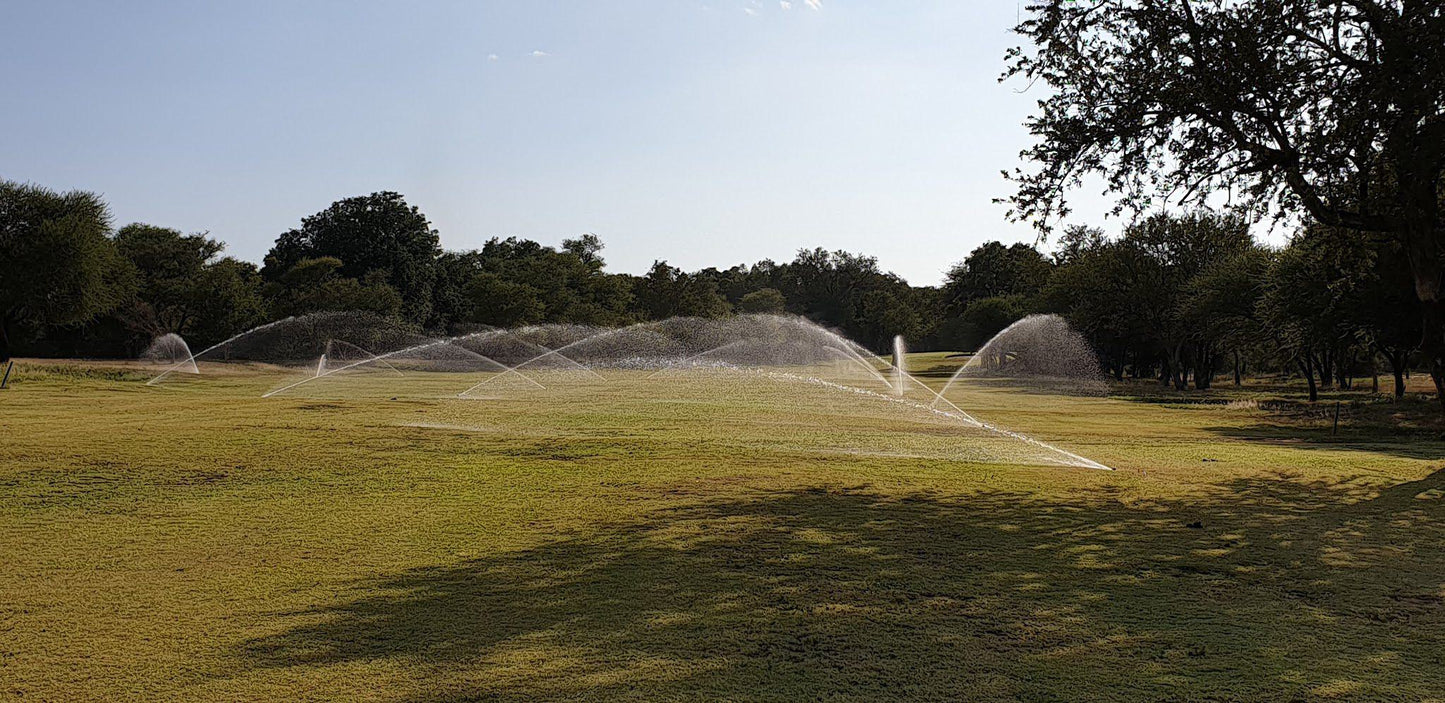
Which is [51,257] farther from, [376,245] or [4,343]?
[376,245]

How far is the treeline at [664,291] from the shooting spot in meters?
35.4

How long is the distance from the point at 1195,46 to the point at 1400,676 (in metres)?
10.8

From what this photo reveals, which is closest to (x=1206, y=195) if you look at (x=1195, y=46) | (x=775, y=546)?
(x=1195, y=46)

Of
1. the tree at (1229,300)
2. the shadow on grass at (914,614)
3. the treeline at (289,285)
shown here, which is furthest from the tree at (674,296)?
the shadow on grass at (914,614)

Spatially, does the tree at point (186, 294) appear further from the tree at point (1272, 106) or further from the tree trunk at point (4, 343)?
the tree at point (1272, 106)

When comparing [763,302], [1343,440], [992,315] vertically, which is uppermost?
[763,302]

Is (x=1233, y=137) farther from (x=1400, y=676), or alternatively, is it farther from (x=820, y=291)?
(x=820, y=291)

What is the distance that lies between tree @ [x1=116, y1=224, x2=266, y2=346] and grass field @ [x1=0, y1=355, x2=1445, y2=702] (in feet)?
192

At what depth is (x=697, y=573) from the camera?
7801 millimetres

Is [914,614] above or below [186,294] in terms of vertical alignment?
below

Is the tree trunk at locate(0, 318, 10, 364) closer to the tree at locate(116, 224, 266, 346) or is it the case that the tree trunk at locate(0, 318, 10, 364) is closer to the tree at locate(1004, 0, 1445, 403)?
the tree at locate(116, 224, 266, 346)

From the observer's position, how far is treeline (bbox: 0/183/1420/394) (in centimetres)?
3541

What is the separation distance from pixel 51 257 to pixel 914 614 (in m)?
55.9

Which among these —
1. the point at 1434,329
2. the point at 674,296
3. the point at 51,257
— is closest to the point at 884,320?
the point at 674,296
